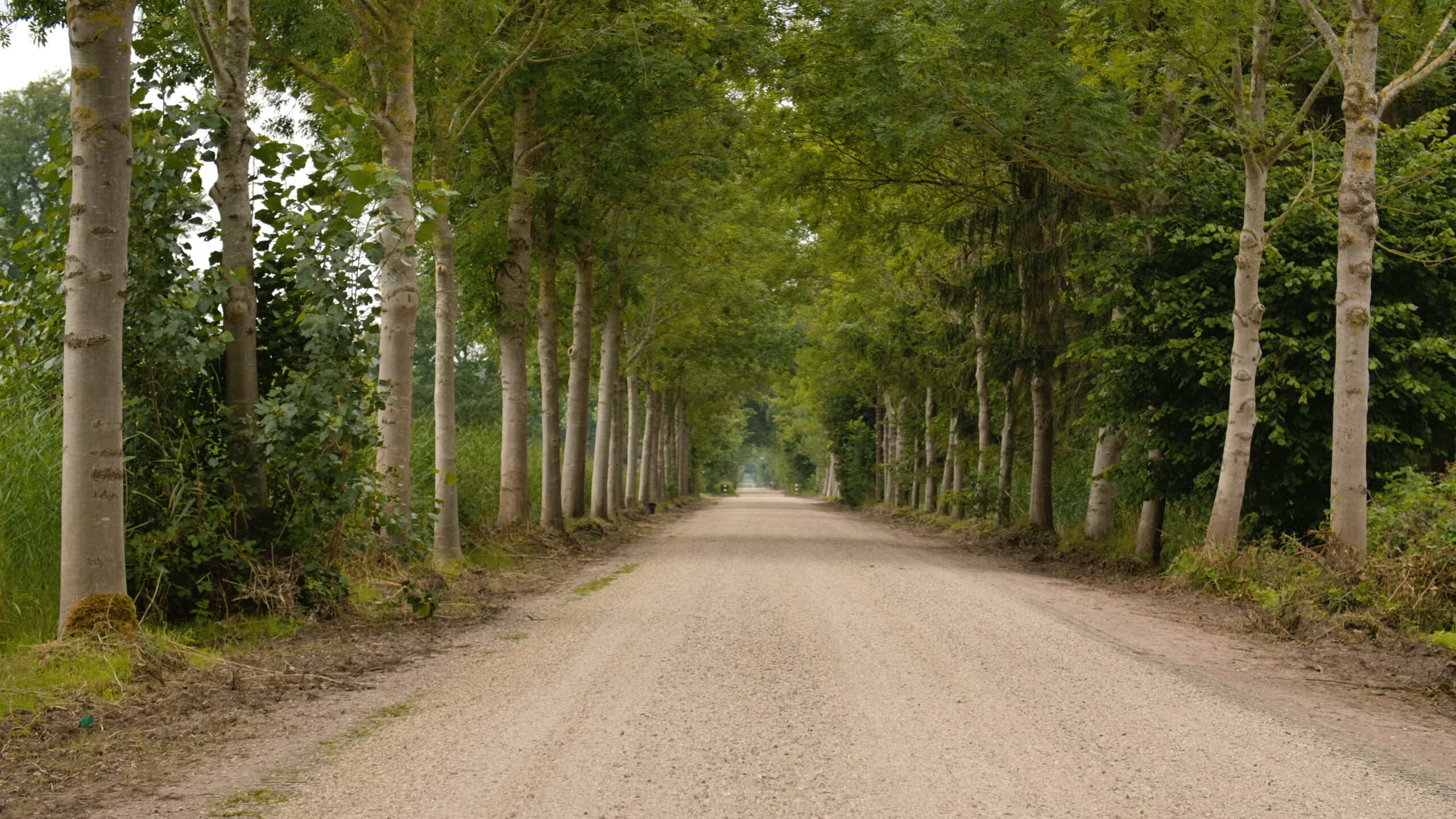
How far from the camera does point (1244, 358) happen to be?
13406 mm

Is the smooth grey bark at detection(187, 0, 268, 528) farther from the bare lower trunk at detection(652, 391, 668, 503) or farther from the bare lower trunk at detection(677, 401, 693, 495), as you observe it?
the bare lower trunk at detection(677, 401, 693, 495)

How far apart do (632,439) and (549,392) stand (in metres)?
14.2

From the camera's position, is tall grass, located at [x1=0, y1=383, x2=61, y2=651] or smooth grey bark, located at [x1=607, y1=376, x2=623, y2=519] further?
smooth grey bark, located at [x1=607, y1=376, x2=623, y2=519]

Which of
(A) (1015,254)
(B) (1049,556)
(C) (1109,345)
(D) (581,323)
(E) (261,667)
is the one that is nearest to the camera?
(E) (261,667)

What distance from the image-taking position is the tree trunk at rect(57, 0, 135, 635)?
6941 millimetres

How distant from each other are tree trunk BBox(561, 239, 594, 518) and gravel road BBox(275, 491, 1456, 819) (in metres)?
13.7

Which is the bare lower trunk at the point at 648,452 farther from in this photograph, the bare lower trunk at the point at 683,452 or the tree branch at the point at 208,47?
the tree branch at the point at 208,47

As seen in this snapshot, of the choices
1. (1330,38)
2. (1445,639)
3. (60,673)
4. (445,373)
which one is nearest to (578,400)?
(445,373)

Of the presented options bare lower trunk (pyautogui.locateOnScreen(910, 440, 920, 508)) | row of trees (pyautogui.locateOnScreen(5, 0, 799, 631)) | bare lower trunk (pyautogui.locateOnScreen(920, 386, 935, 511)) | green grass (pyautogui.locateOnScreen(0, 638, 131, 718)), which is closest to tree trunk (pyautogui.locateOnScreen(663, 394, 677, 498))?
bare lower trunk (pyautogui.locateOnScreen(910, 440, 920, 508))

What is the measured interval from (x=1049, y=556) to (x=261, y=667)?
14.5 m

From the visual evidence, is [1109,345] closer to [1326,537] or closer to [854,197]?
[1326,537]

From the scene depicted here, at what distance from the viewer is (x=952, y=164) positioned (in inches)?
838

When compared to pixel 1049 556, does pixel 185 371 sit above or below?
above

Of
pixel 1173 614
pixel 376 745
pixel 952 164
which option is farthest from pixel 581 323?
pixel 376 745
